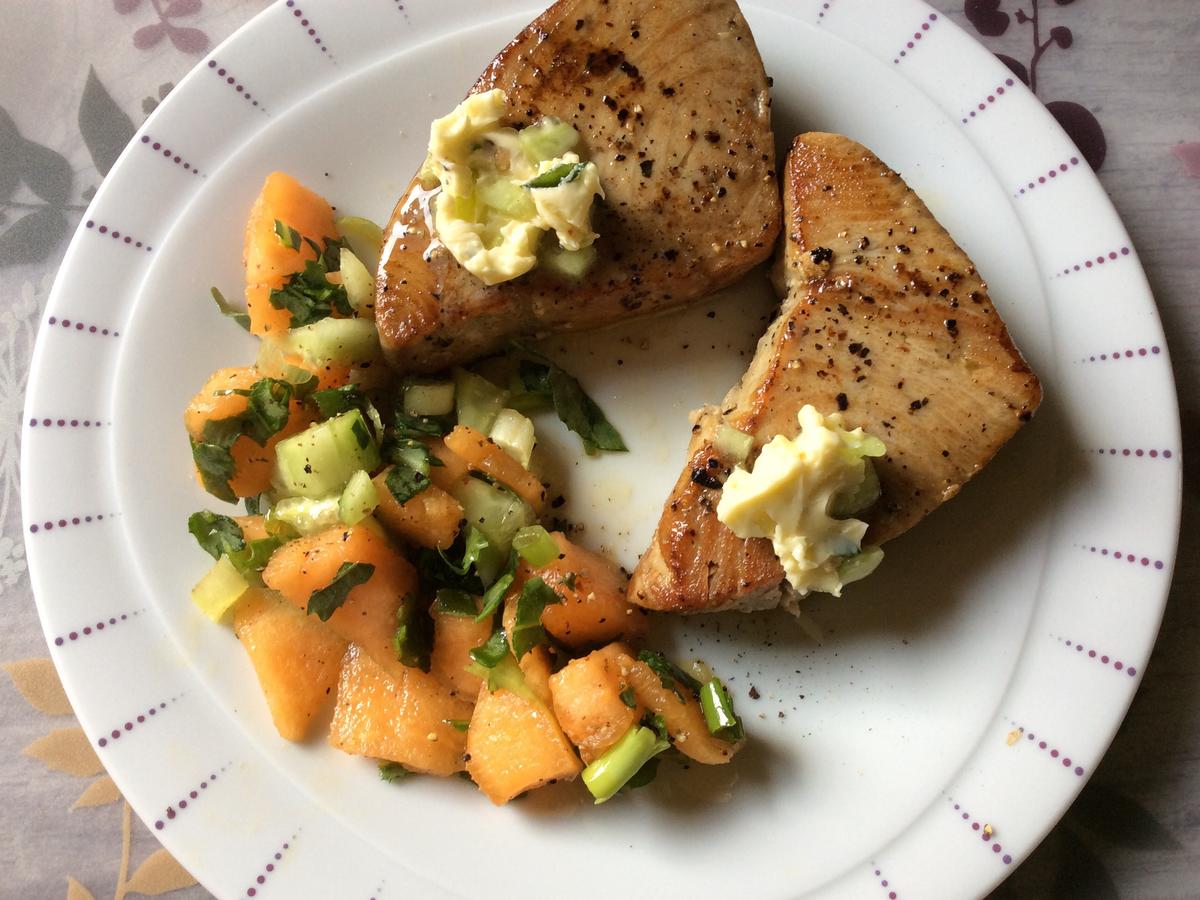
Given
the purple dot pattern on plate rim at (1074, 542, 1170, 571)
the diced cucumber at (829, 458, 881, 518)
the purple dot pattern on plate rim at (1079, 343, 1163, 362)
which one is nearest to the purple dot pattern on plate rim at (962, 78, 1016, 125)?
the purple dot pattern on plate rim at (1079, 343, 1163, 362)

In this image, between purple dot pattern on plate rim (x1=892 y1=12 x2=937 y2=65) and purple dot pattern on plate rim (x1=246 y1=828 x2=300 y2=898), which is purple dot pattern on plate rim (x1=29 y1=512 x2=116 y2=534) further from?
purple dot pattern on plate rim (x1=892 y1=12 x2=937 y2=65)

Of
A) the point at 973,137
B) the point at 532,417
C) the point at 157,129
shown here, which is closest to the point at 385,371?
the point at 532,417

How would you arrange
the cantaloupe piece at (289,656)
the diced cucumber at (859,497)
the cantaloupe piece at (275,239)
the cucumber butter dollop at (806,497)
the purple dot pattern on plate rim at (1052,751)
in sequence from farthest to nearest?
the cantaloupe piece at (275,239) < the cantaloupe piece at (289,656) < the purple dot pattern on plate rim at (1052,751) < the diced cucumber at (859,497) < the cucumber butter dollop at (806,497)

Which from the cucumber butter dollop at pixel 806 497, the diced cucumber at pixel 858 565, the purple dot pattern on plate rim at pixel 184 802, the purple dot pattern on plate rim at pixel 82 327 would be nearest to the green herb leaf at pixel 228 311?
the purple dot pattern on plate rim at pixel 82 327

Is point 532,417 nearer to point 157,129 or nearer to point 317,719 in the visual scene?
point 317,719

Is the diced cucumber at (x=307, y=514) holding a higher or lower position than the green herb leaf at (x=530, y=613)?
higher

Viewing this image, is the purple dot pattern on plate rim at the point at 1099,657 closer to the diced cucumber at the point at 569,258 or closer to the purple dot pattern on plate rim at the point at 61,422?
the diced cucumber at the point at 569,258
